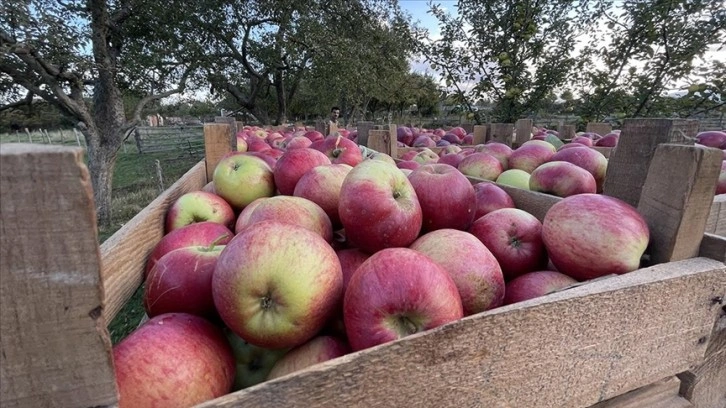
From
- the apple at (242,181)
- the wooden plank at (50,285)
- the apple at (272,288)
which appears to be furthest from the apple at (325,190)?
the wooden plank at (50,285)

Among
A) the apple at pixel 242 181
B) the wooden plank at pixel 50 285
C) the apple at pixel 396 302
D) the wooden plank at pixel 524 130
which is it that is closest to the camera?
the wooden plank at pixel 50 285

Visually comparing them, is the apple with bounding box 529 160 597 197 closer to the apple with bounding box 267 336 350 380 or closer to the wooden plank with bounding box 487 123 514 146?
the apple with bounding box 267 336 350 380

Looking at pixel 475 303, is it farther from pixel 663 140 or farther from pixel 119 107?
pixel 119 107

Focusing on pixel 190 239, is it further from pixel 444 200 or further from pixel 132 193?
pixel 132 193

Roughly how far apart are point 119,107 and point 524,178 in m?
11.0

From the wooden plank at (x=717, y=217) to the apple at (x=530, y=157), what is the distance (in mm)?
1154

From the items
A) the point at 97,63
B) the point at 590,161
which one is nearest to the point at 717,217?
the point at 590,161

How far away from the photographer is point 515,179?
2.26 m

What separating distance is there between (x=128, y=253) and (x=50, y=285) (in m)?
0.77

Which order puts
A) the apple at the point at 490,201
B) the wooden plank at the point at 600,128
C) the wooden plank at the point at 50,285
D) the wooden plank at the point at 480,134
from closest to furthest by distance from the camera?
the wooden plank at the point at 50,285
the apple at the point at 490,201
the wooden plank at the point at 480,134
the wooden plank at the point at 600,128

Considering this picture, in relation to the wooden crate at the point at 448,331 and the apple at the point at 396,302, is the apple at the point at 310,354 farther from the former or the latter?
the wooden crate at the point at 448,331

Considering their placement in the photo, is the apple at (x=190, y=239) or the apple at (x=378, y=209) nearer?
the apple at (x=378, y=209)

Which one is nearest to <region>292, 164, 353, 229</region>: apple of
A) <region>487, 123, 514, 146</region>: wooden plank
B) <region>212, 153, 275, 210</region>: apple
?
<region>212, 153, 275, 210</region>: apple

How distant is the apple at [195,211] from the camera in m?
1.65
